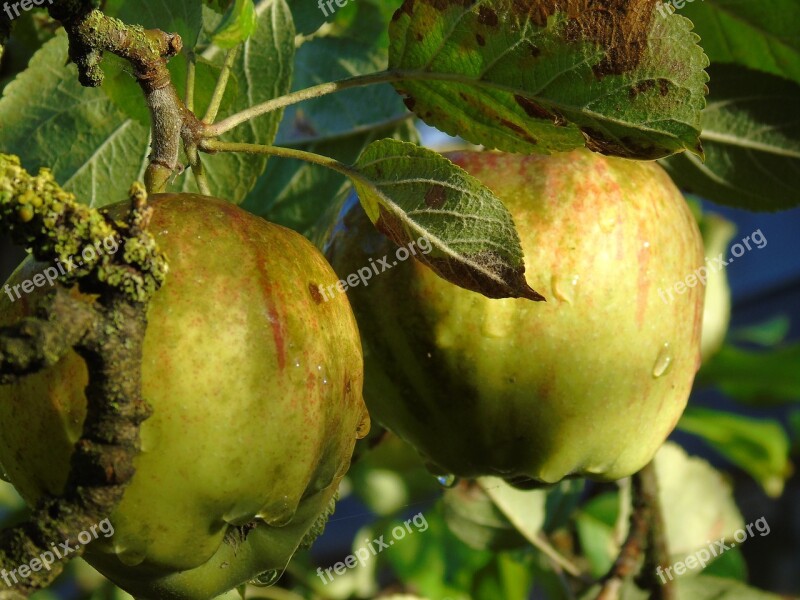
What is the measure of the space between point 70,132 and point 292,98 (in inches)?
10.5

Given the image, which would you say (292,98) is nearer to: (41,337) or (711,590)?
(41,337)

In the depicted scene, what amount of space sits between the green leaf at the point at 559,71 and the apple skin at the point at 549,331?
0.38 ft

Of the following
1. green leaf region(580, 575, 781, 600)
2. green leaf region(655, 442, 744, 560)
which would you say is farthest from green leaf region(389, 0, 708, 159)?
green leaf region(655, 442, 744, 560)

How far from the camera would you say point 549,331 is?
0.78 metres

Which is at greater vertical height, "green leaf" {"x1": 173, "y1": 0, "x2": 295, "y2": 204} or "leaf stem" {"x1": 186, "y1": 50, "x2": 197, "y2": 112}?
"leaf stem" {"x1": 186, "y1": 50, "x2": 197, "y2": 112}

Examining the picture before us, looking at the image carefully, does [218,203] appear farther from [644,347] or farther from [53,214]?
[644,347]

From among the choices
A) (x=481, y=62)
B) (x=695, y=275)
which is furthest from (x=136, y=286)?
(x=695, y=275)

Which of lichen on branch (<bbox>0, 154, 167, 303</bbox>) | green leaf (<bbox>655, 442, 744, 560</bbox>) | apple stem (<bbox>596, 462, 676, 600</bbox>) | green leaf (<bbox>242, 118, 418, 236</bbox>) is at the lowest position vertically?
green leaf (<bbox>655, 442, 744, 560</bbox>)

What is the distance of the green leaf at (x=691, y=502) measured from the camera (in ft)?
5.23

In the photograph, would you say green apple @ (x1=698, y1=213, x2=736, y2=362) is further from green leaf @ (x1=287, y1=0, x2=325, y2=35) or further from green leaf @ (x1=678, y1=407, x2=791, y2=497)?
green leaf @ (x1=287, y1=0, x2=325, y2=35)

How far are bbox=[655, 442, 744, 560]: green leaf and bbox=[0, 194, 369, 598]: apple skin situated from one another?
108 cm

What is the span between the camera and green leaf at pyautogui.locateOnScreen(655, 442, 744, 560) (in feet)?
5.23

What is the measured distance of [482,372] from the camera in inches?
31.1

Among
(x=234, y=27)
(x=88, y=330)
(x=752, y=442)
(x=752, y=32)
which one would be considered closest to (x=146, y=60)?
(x=234, y=27)
